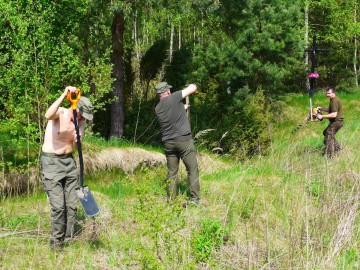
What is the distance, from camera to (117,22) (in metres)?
11.6

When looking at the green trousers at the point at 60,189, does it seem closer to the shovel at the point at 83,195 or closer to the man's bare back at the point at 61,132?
the man's bare back at the point at 61,132

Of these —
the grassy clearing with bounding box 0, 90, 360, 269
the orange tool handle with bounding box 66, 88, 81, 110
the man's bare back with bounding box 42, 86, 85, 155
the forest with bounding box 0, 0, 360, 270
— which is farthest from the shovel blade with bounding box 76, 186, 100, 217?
the orange tool handle with bounding box 66, 88, 81, 110

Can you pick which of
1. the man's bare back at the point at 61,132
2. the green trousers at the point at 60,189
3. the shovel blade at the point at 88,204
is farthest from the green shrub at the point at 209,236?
the man's bare back at the point at 61,132

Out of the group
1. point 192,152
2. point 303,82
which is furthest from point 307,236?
point 303,82

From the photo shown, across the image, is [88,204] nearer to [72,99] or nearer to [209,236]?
[72,99]

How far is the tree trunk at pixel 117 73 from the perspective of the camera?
11.6 metres

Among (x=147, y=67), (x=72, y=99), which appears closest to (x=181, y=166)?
(x=72, y=99)

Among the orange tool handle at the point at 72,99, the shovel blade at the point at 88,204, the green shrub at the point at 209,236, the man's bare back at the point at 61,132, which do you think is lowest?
the green shrub at the point at 209,236

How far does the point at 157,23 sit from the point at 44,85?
25306 mm

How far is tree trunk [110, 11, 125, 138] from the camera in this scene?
11.6 metres

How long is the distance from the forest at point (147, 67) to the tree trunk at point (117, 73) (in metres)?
0.03

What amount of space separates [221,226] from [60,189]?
1.74 m

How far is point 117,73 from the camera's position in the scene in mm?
11742

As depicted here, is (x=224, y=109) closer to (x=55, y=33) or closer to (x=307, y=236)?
(x=55, y=33)
